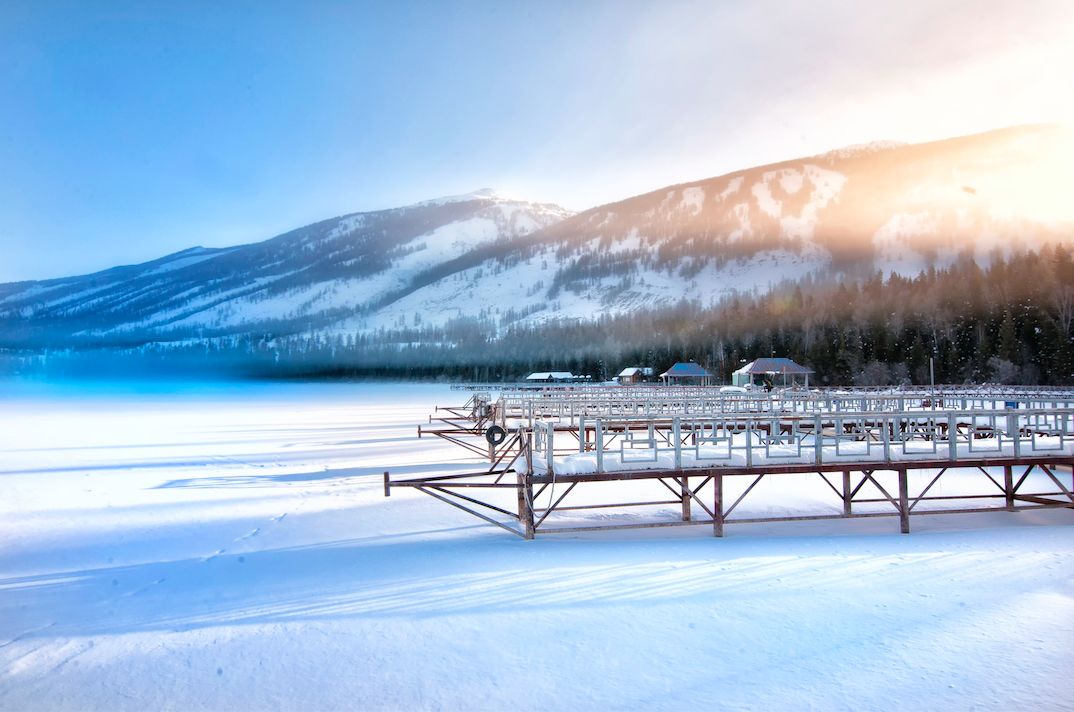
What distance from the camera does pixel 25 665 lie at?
740 cm

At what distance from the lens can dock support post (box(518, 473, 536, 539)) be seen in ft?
41.1

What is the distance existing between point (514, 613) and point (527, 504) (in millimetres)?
3905

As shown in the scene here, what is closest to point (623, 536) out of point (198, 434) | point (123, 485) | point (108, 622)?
point (108, 622)

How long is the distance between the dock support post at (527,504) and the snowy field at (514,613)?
31 centimetres

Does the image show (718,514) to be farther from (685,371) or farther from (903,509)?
(685,371)

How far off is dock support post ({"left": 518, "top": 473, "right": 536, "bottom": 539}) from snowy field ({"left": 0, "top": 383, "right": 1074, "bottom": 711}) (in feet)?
1.03

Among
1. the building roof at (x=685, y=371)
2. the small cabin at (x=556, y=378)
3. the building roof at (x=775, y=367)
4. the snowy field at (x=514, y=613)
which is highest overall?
the building roof at (x=775, y=367)

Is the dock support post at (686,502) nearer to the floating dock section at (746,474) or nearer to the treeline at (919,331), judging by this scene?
the floating dock section at (746,474)

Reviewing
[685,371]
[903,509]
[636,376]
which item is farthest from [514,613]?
[636,376]

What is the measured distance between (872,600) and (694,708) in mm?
4126

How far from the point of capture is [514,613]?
881cm

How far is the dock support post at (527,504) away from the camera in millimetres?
12516

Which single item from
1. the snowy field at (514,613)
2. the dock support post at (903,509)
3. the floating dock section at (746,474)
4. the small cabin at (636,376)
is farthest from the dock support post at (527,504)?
the small cabin at (636,376)

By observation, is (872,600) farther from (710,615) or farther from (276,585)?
(276,585)
